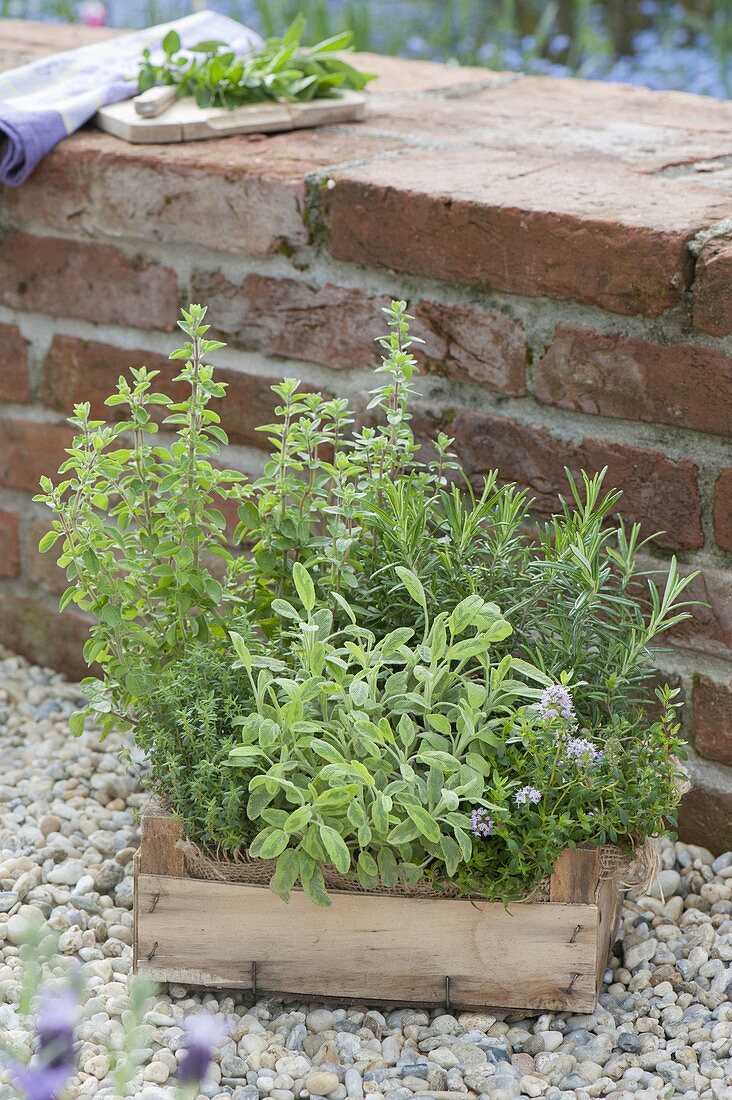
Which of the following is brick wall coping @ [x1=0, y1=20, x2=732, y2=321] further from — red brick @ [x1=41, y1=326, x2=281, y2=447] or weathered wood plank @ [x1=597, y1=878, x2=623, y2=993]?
weathered wood plank @ [x1=597, y1=878, x2=623, y2=993]

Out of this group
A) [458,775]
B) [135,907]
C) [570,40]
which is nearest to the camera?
[458,775]

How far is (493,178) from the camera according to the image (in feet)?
6.06

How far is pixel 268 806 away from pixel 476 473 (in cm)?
63

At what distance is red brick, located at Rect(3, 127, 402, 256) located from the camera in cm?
193

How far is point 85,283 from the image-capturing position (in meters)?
2.15

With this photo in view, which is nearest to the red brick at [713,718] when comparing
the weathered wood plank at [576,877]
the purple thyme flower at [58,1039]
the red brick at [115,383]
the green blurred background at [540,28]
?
the weathered wood plank at [576,877]

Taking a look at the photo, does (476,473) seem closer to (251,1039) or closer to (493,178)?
(493,178)

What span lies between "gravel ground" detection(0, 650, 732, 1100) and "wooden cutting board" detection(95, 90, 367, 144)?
1.11 metres

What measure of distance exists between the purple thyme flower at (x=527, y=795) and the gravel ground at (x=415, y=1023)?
0.95 feet

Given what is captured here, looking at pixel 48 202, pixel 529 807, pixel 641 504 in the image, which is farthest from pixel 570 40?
pixel 529 807

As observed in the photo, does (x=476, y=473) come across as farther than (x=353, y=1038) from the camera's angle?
Yes

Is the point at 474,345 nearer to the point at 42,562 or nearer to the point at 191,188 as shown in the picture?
the point at 191,188


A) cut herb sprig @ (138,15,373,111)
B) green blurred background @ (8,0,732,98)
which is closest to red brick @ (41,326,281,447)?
cut herb sprig @ (138,15,373,111)

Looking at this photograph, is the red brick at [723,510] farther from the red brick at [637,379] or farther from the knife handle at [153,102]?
the knife handle at [153,102]
